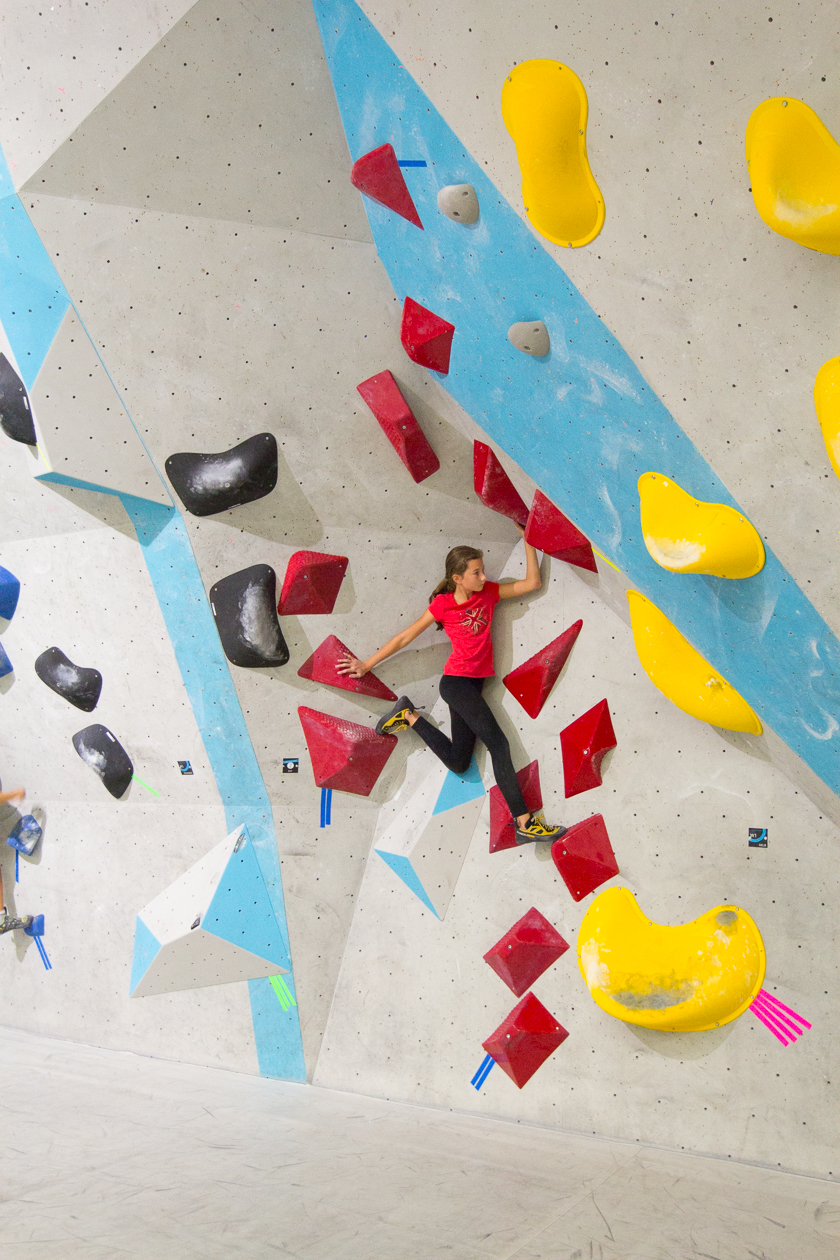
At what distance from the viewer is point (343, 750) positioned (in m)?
3.18

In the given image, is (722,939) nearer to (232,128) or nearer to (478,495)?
(478,495)

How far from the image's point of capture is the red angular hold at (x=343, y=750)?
3.18m

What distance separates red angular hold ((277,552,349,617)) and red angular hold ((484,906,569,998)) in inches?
50.8

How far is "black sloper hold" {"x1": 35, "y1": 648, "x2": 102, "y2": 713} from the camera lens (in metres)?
3.32

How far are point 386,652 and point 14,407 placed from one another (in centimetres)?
146

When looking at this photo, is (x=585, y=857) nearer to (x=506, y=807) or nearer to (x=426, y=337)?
(x=506, y=807)

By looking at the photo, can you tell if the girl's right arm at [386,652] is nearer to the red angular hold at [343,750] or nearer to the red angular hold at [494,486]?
the red angular hold at [343,750]

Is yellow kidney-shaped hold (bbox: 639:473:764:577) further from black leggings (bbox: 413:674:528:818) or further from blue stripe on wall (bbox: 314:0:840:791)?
black leggings (bbox: 413:674:528:818)

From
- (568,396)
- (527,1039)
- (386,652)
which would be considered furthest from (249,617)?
(527,1039)

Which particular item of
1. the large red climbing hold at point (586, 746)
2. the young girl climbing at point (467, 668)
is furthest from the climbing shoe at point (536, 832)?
the large red climbing hold at point (586, 746)

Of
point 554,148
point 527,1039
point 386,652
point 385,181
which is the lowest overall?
point 527,1039

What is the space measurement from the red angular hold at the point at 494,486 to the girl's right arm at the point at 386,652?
45 cm

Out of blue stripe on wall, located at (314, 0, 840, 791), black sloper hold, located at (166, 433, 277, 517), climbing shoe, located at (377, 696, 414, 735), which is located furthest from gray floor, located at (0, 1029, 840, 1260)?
black sloper hold, located at (166, 433, 277, 517)

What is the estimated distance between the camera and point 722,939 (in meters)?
2.61
